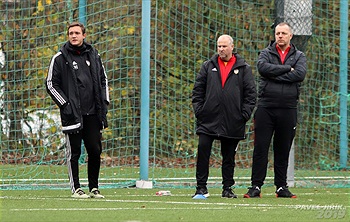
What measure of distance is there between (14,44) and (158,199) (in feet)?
14.6

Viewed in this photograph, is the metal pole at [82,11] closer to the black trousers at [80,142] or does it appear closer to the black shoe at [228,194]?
the black trousers at [80,142]

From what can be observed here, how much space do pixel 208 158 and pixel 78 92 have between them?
1555 millimetres

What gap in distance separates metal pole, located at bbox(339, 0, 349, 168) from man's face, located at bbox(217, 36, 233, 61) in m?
5.23

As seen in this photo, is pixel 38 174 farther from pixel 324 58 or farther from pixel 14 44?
pixel 324 58

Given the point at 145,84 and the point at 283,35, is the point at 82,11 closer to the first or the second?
the point at 145,84

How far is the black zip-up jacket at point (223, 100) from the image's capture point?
10.8 metres

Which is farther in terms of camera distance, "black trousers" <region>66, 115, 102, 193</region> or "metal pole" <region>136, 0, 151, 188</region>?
"metal pole" <region>136, 0, 151, 188</region>

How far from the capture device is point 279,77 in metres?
10.9

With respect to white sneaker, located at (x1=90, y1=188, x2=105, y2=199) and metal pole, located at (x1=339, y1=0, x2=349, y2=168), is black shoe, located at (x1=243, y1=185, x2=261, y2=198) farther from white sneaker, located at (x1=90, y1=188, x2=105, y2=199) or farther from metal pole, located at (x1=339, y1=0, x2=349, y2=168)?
metal pole, located at (x1=339, y1=0, x2=349, y2=168)

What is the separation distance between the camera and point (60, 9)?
1384 cm

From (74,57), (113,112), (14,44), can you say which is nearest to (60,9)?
(14,44)

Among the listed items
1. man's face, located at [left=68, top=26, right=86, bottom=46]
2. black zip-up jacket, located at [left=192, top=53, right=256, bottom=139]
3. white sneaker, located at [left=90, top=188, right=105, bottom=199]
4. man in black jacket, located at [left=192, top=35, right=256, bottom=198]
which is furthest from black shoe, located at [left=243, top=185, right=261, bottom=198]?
man's face, located at [left=68, top=26, right=86, bottom=46]

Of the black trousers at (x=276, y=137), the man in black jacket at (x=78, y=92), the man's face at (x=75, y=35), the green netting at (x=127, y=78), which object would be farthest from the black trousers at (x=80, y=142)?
the green netting at (x=127, y=78)

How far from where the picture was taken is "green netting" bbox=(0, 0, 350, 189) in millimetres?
13805
